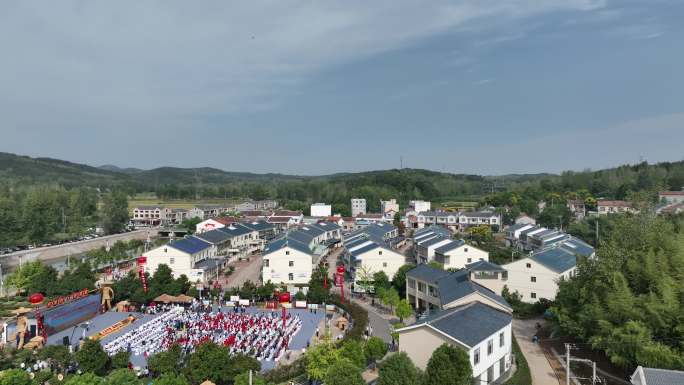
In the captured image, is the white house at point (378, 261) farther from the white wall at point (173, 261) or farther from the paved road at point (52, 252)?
the paved road at point (52, 252)

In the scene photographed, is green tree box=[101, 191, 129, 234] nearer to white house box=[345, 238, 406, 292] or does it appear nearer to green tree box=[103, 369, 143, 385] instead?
white house box=[345, 238, 406, 292]

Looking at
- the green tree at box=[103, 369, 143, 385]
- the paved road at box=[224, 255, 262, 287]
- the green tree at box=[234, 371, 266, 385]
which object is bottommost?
the paved road at box=[224, 255, 262, 287]

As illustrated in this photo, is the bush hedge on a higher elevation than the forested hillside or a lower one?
lower

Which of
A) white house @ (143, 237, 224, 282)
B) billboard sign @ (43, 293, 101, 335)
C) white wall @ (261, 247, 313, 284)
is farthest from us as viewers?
white house @ (143, 237, 224, 282)

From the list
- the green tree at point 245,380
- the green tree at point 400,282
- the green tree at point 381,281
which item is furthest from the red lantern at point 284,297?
the green tree at point 245,380

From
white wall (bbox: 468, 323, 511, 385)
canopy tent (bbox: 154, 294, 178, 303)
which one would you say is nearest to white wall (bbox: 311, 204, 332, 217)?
canopy tent (bbox: 154, 294, 178, 303)

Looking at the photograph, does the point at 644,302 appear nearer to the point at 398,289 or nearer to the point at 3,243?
the point at 398,289
